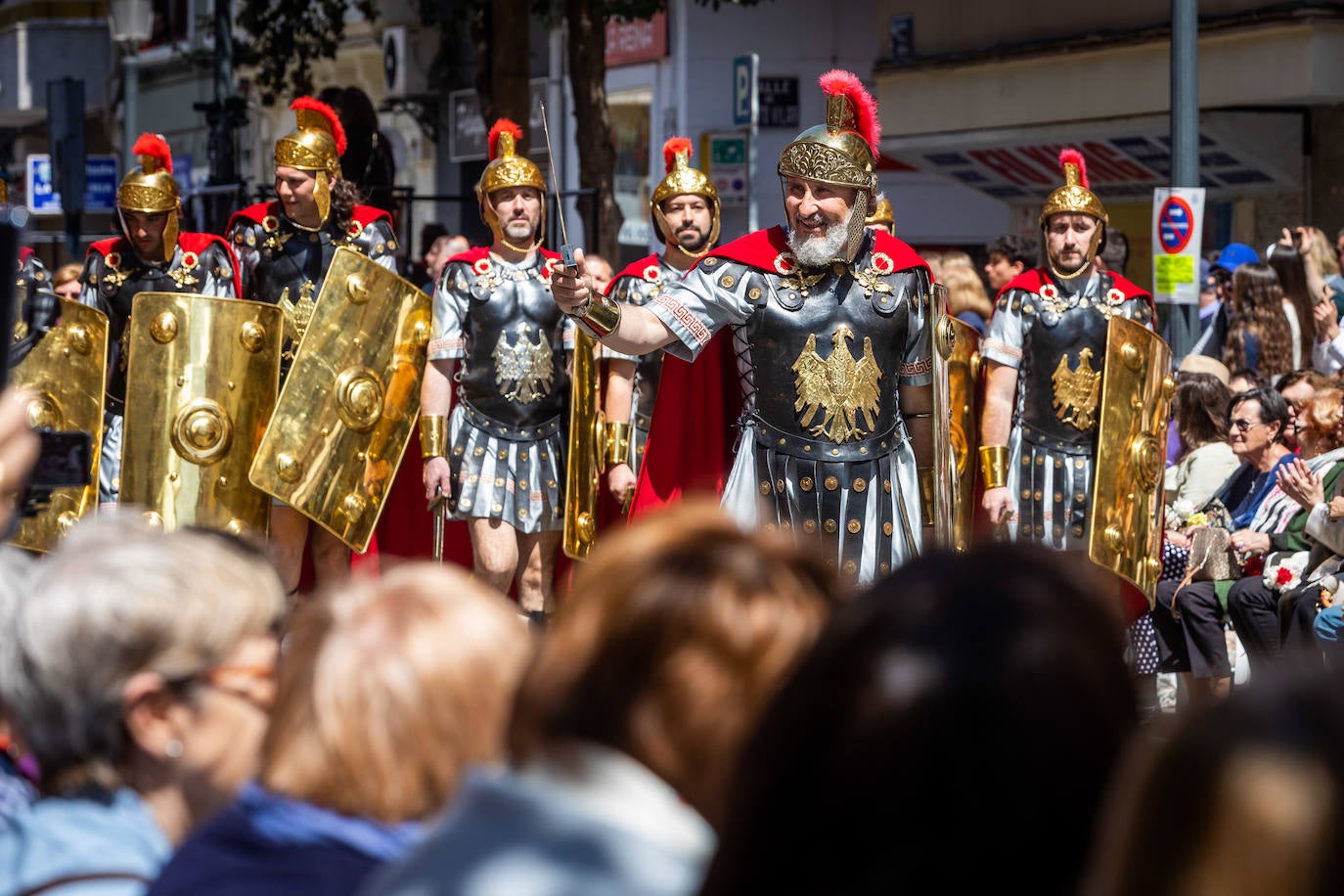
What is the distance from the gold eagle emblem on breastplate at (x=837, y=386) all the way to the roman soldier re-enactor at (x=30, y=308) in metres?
2.08

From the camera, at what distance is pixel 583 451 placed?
822 centimetres

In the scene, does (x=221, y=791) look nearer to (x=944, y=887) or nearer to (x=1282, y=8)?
(x=944, y=887)

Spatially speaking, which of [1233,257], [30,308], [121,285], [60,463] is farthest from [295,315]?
[1233,257]

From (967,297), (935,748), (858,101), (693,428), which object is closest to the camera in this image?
(935,748)

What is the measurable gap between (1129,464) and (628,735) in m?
6.53

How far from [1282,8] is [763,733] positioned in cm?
1340

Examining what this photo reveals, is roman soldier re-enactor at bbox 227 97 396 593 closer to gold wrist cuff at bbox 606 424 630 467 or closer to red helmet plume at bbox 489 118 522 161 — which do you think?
red helmet plume at bbox 489 118 522 161

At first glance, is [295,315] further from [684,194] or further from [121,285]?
[684,194]

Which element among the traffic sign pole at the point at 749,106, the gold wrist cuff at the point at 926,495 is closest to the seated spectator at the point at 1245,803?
the gold wrist cuff at the point at 926,495

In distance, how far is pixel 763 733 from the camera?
169cm

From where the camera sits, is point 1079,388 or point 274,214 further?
point 274,214

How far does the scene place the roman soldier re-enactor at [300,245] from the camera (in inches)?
332

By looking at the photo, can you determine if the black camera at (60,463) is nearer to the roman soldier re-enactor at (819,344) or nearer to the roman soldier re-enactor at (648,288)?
the roman soldier re-enactor at (819,344)

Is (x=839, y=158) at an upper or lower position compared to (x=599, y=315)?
upper
